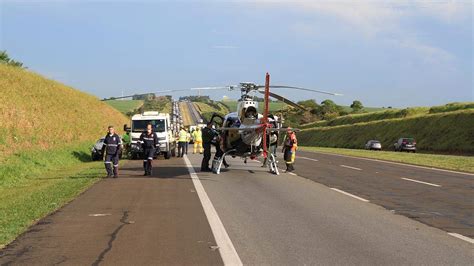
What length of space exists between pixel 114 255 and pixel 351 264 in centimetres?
300

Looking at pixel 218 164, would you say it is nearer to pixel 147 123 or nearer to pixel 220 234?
pixel 220 234

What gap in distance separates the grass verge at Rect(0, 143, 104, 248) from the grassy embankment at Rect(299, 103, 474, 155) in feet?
119

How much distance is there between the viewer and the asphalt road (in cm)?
677

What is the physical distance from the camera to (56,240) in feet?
25.4

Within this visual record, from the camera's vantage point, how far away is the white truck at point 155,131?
29359 mm

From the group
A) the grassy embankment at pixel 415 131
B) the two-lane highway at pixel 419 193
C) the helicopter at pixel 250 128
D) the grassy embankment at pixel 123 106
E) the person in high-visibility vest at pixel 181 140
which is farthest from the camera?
the grassy embankment at pixel 123 106

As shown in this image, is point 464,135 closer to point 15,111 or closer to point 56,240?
point 15,111

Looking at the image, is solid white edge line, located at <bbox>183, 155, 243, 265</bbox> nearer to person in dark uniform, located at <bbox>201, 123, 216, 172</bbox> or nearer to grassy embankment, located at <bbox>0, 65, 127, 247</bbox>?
grassy embankment, located at <bbox>0, 65, 127, 247</bbox>

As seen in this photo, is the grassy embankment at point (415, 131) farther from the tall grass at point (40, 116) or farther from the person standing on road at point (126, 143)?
the tall grass at point (40, 116)

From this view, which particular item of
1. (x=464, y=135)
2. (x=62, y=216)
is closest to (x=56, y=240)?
(x=62, y=216)

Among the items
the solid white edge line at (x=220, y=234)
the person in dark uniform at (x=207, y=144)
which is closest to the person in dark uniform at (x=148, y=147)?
the person in dark uniform at (x=207, y=144)

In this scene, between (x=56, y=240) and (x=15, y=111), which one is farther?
(x=15, y=111)

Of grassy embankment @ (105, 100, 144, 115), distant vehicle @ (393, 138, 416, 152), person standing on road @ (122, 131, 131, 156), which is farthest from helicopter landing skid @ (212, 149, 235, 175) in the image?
grassy embankment @ (105, 100, 144, 115)

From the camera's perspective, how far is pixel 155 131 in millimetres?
29719
